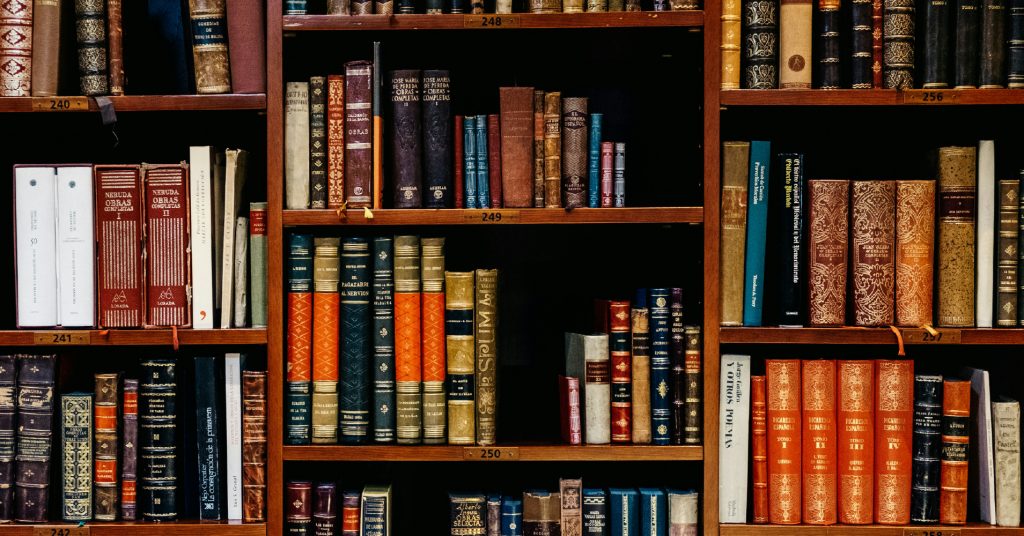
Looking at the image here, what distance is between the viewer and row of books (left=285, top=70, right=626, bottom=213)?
1.63 metres

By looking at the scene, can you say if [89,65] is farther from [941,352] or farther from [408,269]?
[941,352]

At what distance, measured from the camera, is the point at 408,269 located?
163 cm

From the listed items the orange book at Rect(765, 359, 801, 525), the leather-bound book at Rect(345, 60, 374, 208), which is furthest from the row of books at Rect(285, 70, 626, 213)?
the orange book at Rect(765, 359, 801, 525)

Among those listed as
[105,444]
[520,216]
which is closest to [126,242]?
[105,444]

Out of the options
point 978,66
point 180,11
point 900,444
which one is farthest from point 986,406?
point 180,11

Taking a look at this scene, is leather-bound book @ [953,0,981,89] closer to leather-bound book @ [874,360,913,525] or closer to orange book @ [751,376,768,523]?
leather-bound book @ [874,360,913,525]

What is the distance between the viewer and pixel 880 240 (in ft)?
5.29

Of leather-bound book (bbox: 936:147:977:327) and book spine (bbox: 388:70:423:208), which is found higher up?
book spine (bbox: 388:70:423:208)

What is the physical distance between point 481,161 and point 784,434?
2.63 ft

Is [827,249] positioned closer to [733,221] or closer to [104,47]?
[733,221]

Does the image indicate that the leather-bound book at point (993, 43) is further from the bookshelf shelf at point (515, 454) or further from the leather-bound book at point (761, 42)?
the bookshelf shelf at point (515, 454)

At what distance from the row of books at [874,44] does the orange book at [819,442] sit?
57 cm

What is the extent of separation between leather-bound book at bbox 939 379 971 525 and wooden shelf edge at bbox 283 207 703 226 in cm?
60

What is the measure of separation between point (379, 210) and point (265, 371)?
394 millimetres
